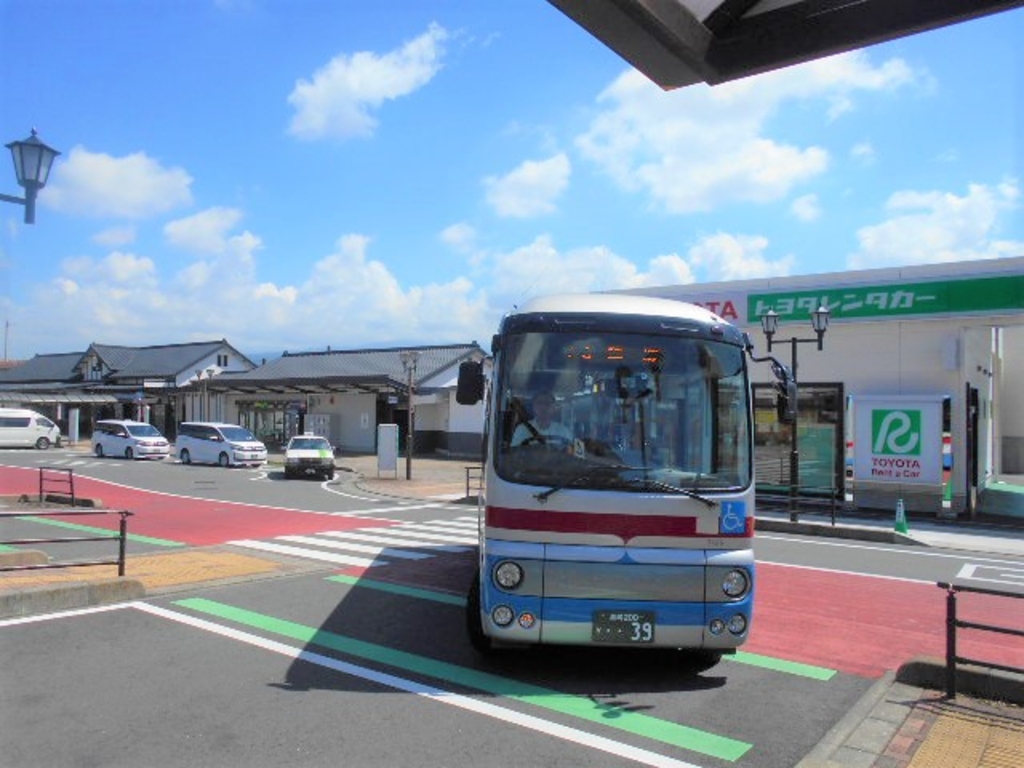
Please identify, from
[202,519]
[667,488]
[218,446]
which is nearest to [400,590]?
[667,488]

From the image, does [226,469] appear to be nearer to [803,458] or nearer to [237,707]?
[803,458]

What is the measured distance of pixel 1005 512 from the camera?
2008 centimetres

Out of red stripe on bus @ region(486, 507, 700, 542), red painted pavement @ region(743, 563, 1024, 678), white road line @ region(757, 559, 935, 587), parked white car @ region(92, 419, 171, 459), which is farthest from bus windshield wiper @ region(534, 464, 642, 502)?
parked white car @ region(92, 419, 171, 459)

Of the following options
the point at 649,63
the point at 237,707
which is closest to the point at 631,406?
the point at 649,63

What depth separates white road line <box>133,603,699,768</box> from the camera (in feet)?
15.9

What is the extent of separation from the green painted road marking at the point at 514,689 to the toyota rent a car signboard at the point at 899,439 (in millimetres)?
16041

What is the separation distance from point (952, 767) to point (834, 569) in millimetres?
7999

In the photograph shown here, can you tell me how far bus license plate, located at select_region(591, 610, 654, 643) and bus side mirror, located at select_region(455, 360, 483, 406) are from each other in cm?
216

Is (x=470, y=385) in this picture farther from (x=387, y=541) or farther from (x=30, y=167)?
(x=387, y=541)

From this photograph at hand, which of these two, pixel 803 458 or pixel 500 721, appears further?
pixel 803 458

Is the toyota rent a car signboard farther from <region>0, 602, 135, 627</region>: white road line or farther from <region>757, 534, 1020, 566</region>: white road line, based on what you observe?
<region>0, 602, 135, 627</region>: white road line

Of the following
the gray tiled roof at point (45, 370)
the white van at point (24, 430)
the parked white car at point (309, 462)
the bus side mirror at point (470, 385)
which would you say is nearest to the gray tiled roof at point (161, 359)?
the gray tiled roof at point (45, 370)

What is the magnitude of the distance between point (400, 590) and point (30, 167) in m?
6.31

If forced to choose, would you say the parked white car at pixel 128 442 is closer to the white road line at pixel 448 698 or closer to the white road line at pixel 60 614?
the white road line at pixel 60 614
